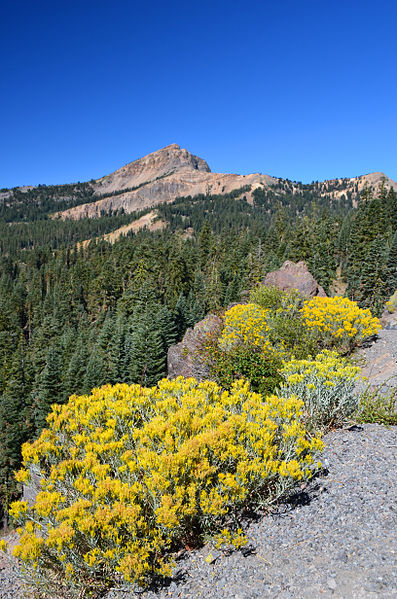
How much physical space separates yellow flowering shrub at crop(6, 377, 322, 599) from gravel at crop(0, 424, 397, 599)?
28 centimetres

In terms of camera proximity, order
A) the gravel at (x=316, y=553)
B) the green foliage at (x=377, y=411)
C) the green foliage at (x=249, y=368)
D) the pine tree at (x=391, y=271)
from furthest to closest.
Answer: the pine tree at (x=391, y=271)
the green foliage at (x=249, y=368)
the green foliage at (x=377, y=411)
the gravel at (x=316, y=553)

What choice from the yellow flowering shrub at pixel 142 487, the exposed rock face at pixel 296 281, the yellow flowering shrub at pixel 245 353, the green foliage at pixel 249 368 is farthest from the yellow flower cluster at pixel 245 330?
the exposed rock face at pixel 296 281

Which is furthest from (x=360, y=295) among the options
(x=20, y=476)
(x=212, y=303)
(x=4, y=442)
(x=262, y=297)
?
(x=20, y=476)

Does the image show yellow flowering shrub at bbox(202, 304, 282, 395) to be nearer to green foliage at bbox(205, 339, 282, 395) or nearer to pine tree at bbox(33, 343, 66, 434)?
green foliage at bbox(205, 339, 282, 395)

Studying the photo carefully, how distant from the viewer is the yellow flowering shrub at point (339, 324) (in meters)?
11.4

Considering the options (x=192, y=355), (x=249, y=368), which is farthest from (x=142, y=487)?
(x=192, y=355)

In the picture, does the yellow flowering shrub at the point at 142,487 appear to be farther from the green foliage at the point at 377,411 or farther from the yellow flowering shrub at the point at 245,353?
the yellow flowering shrub at the point at 245,353

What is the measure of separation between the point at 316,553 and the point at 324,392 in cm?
297

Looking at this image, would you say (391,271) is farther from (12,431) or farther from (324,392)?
(12,431)

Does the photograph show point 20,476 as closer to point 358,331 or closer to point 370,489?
point 370,489

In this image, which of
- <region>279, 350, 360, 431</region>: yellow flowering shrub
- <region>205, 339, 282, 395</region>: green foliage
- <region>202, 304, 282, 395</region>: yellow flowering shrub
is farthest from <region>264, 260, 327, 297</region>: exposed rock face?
<region>279, 350, 360, 431</region>: yellow flowering shrub

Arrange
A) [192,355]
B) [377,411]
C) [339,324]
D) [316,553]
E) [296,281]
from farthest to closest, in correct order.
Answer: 1. [296,281]
2. [192,355]
3. [339,324]
4. [377,411]
5. [316,553]

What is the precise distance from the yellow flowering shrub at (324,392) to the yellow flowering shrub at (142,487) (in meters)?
1.07

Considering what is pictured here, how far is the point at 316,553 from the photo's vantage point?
3924mm
